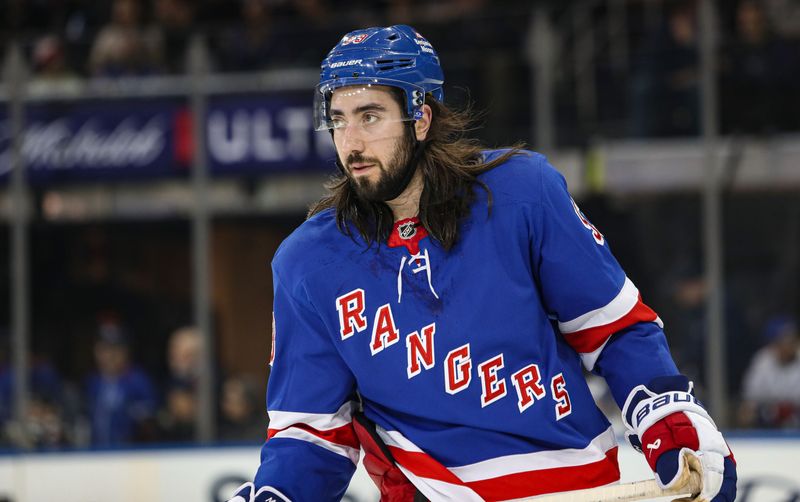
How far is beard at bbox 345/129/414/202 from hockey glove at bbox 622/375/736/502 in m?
0.51

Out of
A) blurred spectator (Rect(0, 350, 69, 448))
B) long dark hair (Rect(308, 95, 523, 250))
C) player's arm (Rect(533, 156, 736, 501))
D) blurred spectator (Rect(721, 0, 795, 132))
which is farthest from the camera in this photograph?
blurred spectator (Rect(0, 350, 69, 448))

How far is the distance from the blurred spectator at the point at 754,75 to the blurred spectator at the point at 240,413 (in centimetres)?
227

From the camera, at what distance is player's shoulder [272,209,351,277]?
2184 mm

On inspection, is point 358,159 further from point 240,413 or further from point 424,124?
point 240,413

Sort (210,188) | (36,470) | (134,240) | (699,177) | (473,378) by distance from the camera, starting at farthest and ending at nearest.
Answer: (134,240) → (210,188) → (699,177) → (36,470) → (473,378)

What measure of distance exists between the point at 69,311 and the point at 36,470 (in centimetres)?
157

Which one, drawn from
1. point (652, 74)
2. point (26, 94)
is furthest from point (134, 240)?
point (652, 74)

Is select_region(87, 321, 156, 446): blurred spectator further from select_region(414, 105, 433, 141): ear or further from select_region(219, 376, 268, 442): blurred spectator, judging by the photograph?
select_region(414, 105, 433, 141): ear

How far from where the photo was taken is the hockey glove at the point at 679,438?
1.90 m

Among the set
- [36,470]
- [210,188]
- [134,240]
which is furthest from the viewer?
[134,240]

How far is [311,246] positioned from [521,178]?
0.38m

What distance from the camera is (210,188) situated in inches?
229

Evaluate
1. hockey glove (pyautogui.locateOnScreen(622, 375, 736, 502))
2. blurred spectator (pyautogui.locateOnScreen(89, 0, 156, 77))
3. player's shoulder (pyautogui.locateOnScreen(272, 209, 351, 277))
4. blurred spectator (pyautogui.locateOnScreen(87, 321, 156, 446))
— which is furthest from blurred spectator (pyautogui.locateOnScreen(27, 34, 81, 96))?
hockey glove (pyautogui.locateOnScreen(622, 375, 736, 502))

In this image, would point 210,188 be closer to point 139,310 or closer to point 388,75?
point 139,310
